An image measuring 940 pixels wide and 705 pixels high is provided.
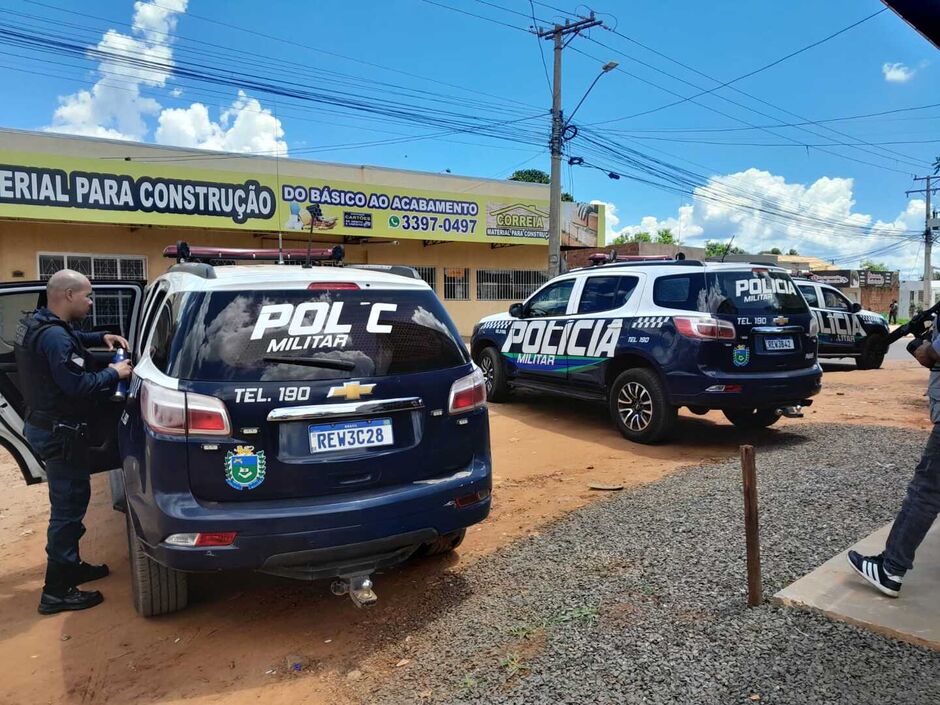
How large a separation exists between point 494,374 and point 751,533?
6524mm

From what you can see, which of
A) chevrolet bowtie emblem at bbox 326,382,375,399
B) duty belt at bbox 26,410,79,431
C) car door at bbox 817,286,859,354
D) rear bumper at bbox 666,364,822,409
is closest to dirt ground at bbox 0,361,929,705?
rear bumper at bbox 666,364,822,409

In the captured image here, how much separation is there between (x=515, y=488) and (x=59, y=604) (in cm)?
339

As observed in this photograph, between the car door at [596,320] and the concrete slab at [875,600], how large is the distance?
4167mm

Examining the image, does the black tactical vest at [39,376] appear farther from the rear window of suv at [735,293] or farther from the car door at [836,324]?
the car door at [836,324]

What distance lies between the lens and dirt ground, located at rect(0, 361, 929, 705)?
3.07 meters

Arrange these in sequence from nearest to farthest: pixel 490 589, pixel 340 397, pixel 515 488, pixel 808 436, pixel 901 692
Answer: pixel 901 692 < pixel 340 397 < pixel 490 589 < pixel 515 488 < pixel 808 436

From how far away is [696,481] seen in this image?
5391 millimetres

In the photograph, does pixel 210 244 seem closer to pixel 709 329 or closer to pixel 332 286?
pixel 709 329

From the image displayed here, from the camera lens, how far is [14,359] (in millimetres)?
4703

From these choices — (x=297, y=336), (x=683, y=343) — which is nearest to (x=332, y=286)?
(x=297, y=336)

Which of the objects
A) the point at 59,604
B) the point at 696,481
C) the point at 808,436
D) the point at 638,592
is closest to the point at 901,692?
the point at 638,592

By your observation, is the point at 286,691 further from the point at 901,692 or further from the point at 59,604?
the point at 901,692

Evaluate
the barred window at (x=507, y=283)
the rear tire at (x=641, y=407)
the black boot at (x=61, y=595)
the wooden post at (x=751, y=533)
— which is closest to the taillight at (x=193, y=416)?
the black boot at (x=61, y=595)

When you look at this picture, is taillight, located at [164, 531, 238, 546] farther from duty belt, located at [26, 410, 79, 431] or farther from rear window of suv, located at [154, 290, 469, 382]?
duty belt, located at [26, 410, 79, 431]
